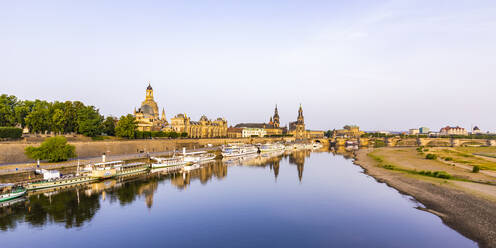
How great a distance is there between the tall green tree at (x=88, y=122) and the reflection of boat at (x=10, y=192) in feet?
127

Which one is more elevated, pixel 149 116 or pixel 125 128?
pixel 149 116

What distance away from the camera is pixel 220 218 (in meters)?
29.9

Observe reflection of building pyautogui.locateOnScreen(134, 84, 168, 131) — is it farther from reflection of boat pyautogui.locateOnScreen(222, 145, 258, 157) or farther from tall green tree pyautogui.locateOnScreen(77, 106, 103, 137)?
reflection of boat pyautogui.locateOnScreen(222, 145, 258, 157)

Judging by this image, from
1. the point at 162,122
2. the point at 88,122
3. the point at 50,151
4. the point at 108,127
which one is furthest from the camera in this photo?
the point at 162,122

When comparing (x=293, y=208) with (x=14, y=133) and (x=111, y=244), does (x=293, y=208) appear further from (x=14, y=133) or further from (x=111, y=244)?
(x=14, y=133)


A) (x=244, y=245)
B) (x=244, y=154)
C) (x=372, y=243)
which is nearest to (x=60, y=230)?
(x=244, y=245)

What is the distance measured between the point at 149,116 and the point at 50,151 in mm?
78224

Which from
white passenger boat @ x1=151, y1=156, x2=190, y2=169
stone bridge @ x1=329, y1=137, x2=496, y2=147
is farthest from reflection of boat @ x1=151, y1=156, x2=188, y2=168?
stone bridge @ x1=329, y1=137, x2=496, y2=147

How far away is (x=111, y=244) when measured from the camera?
75.8 ft

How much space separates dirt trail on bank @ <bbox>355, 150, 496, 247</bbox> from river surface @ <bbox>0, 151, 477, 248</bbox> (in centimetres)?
126

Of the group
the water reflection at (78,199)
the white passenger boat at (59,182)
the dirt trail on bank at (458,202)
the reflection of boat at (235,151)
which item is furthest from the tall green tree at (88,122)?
the dirt trail on bank at (458,202)

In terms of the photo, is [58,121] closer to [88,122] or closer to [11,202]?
[88,122]

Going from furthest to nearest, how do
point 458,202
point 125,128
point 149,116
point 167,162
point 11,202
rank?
1. point 149,116
2. point 125,128
3. point 167,162
4. point 11,202
5. point 458,202

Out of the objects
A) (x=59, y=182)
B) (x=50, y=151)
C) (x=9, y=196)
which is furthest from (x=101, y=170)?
(x=9, y=196)
